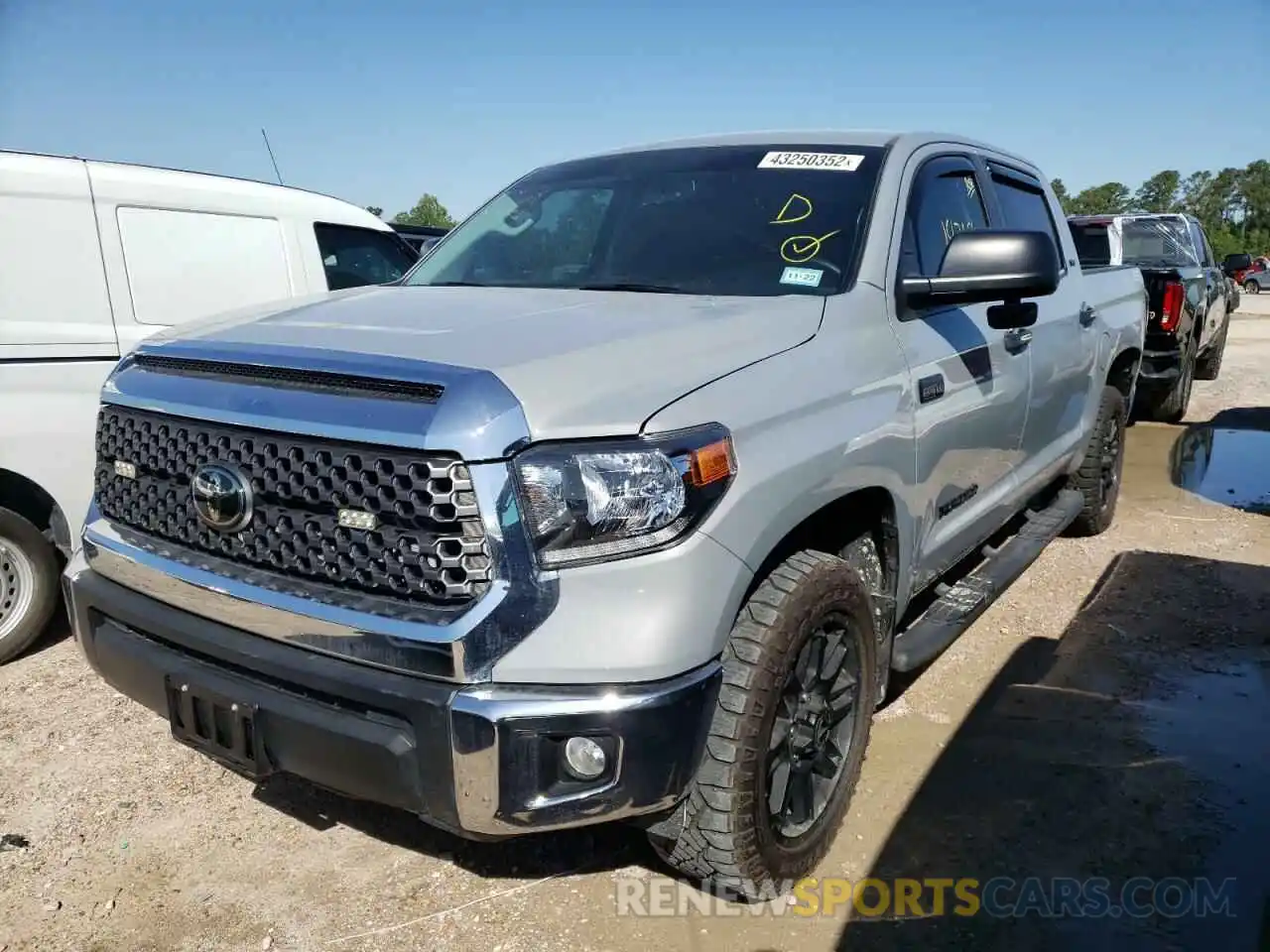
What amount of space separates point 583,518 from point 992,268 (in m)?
1.57

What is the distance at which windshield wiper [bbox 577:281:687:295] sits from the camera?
2.89m

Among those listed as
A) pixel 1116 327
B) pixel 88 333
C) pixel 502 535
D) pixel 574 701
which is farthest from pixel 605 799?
pixel 1116 327

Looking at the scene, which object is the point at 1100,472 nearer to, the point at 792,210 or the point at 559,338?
the point at 792,210

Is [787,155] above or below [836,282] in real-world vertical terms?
above

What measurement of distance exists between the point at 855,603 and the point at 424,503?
122 centimetres

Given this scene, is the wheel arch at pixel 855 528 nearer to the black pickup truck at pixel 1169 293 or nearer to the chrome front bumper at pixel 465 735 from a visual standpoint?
the chrome front bumper at pixel 465 735

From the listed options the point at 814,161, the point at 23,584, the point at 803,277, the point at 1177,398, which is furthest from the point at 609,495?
the point at 1177,398

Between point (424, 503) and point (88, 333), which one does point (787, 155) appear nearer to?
point (424, 503)

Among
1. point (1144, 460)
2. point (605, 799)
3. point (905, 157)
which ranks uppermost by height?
point (905, 157)

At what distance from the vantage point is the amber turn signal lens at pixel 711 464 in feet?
6.60

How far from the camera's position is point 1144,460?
7953 mm

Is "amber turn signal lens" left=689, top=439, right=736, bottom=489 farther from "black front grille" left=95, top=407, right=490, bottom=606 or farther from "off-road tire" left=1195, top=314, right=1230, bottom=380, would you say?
"off-road tire" left=1195, top=314, right=1230, bottom=380

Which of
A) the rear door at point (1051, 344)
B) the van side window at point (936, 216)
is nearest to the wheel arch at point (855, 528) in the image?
the van side window at point (936, 216)

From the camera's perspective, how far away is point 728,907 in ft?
8.39
